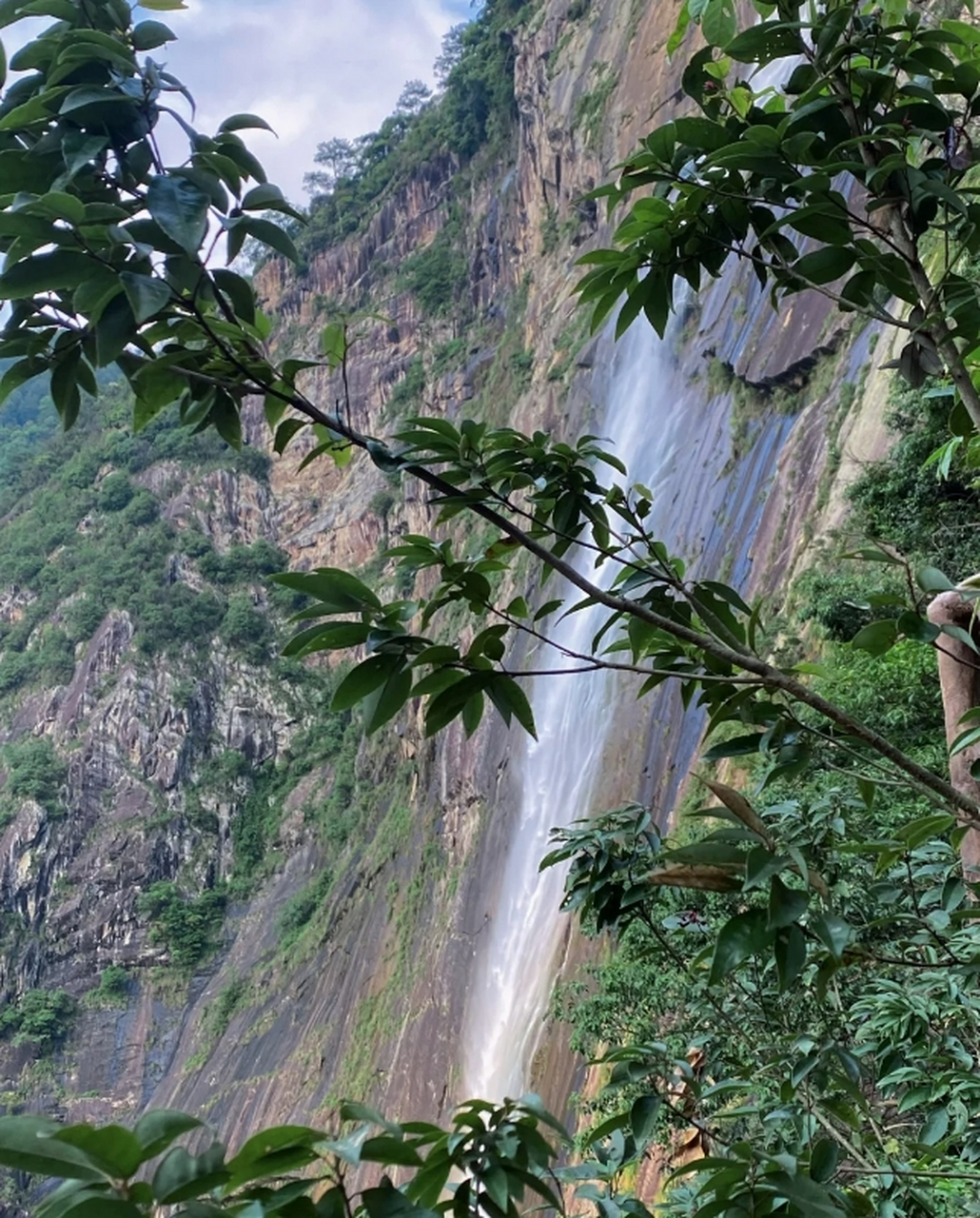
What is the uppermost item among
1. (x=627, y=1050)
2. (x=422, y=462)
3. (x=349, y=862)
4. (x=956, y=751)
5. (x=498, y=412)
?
(x=498, y=412)

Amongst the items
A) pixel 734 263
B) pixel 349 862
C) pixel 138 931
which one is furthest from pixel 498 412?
pixel 138 931

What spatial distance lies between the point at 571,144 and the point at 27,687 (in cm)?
2100

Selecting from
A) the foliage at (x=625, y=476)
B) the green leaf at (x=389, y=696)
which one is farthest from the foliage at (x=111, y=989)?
the green leaf at (x=389, y=696)

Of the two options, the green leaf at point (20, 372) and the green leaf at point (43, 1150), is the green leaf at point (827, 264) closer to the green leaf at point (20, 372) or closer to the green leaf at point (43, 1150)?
the green leaf at point (20, 372)

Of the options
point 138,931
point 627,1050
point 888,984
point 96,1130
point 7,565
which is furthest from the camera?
point 7,565

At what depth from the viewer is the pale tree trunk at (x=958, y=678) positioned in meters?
0.91

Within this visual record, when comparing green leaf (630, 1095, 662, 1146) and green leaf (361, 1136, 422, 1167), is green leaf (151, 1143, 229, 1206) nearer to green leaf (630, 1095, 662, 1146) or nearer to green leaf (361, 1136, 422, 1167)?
green leaf (361, 1136, 422, 1167)

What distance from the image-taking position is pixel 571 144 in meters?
18.3

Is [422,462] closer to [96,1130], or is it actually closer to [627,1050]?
[96,1130]

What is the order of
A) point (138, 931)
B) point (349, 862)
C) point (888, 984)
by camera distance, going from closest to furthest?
point (888, 984), point (349, 862), point (138, 931)

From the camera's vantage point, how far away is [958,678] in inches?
37.1

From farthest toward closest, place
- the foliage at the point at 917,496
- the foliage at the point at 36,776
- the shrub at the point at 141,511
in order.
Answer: the shrub at the point at 141,511
the foliage at the point at 36,776
the foliage at the point at 917,496

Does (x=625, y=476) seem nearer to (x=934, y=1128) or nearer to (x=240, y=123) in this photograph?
(x=240, y=123)

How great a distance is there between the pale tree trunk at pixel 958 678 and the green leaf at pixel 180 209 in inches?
29.0
